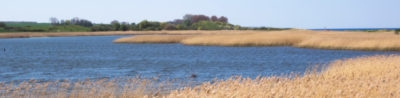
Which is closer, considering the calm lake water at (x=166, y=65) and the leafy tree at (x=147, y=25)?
the calm lake water at (x=166, y=65)

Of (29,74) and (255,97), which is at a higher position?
(255,97)

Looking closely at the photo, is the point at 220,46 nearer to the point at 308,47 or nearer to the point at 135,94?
the point at 308,47

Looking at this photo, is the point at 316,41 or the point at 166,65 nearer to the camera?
the point at 166,65

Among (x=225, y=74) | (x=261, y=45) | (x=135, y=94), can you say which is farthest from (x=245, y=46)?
(x=135, y=94)

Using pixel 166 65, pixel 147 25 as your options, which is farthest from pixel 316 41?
pixel 147 25

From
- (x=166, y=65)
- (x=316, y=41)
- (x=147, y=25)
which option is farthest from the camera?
(x=147, y=25)

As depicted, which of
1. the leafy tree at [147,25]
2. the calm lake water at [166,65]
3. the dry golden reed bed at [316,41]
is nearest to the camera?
the calm lake water at [166,65]

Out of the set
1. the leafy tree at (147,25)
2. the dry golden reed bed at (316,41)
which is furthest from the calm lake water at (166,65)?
the leafy tree at (147,25)

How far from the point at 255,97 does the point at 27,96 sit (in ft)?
27.3

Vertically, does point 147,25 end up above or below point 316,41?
below

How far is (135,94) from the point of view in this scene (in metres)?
12.3

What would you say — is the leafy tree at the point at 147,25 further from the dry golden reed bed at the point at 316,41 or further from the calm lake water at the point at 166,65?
the calm lake water at the point at 166,65

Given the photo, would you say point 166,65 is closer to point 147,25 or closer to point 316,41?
point 316,41

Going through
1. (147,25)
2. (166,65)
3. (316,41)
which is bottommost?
(147,25)
